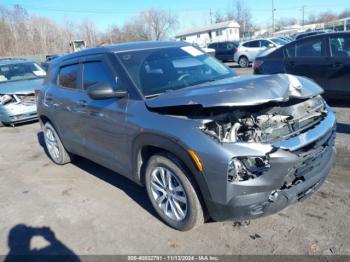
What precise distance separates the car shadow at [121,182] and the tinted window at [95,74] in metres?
1.39

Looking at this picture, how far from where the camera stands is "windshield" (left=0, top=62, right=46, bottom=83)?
10.2 m

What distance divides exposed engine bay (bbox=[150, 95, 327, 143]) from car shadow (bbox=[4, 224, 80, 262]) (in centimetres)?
171

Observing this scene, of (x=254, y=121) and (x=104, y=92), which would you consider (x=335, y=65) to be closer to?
(x=254, y=121)

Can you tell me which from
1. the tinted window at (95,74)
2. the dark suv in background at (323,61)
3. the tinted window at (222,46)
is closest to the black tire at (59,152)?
the tinted window at (95,74)

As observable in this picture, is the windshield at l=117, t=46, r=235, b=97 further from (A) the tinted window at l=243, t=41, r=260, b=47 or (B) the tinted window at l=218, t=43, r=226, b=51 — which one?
(B) the tinted window at l=218, t=43, r=226, b=51

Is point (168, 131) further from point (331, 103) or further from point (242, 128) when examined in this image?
point (331, 103)

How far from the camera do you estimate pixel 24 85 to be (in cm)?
959

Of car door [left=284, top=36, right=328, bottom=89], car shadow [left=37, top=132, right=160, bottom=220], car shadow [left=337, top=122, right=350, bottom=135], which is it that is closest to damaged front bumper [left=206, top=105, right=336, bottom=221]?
car shadow [left=37, top=132, right=160, bottom=220]

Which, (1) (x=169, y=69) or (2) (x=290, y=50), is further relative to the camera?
(2) (x=290, y=50)

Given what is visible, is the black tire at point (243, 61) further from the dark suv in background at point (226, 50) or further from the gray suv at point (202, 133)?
the gray suv at point (202, 133)

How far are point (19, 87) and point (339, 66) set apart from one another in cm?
793

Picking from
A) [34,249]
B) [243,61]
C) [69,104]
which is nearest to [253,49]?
[243,61]

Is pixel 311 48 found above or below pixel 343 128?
above

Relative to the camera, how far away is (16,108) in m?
9.11
